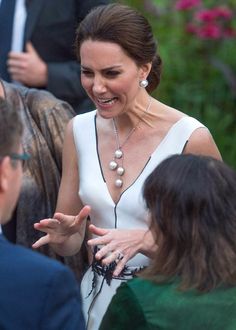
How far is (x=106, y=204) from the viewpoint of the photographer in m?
3.94

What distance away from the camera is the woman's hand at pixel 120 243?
11.2 ft

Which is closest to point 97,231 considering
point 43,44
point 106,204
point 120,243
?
point 120,243

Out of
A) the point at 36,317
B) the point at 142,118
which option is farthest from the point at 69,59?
the point at 36,317

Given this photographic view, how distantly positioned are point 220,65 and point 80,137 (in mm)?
3568

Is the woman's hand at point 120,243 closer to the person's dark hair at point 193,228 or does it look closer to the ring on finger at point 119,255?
the ring on finger at point 119,255

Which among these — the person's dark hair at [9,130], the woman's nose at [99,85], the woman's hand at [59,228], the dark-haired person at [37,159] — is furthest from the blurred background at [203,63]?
the person's dark hair at [9,130]

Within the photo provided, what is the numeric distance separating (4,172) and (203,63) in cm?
524

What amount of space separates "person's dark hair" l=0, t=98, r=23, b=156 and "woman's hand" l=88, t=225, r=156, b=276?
0.76m

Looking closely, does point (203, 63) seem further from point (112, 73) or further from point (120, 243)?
point (120, 243)

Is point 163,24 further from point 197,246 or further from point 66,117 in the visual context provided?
point 197,246

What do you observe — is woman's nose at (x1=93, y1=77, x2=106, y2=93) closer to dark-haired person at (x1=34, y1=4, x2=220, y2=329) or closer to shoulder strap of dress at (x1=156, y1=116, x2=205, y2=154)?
dark-haired person at (x1=34, y1=4, x2=220, y2=329)

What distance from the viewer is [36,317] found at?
8.49ft

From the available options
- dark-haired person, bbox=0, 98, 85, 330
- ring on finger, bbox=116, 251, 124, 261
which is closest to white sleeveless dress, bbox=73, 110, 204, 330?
ring on finger, bbox=116, 251, 124, 261

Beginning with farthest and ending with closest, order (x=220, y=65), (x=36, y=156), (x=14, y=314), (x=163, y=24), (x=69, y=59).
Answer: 1. (x=163, y=24)
2. (x=220, y=65)
3. (x=69, y=59)
4. (x=36, y=156)
5. (x=14, y=314)
